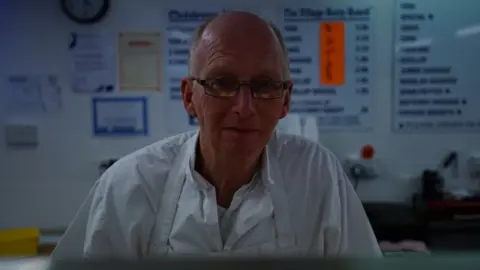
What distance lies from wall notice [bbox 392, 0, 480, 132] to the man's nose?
1.79m

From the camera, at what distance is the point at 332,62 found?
2520 millimetres

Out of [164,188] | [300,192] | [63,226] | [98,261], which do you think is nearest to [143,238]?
[164,188]

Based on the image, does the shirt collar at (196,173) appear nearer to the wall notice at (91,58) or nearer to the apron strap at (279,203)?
the apron strap at (279,203)

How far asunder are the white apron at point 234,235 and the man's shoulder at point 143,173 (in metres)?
0.02

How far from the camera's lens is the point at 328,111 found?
8.39 feet

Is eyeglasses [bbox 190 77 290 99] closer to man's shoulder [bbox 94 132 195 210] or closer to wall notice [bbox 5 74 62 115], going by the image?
man's shoulder [bbox 94 132 195 210]

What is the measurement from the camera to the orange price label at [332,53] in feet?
8.21

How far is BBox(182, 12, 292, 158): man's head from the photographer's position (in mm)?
939

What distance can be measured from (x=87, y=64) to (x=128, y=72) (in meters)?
0.22

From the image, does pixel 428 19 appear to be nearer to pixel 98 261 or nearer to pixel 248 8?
pixel 248 8

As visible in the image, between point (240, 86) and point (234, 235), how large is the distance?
12.4 inches

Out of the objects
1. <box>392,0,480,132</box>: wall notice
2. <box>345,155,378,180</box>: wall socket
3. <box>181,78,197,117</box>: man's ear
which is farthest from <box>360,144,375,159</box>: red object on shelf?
<box>181,78,197,117</box>: man's ear

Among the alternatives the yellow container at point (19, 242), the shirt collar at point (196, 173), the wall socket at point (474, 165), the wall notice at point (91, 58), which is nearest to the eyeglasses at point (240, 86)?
the shirt collar at point (196, 173)

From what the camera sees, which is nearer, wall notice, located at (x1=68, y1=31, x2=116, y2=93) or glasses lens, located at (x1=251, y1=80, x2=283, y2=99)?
glasses lens, located at (x1=251, y1=80, x2=283, y2=99)
